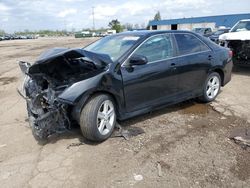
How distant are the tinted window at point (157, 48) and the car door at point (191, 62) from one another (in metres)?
0.26

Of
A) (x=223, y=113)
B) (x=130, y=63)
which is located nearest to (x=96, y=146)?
(x=130, y=63)

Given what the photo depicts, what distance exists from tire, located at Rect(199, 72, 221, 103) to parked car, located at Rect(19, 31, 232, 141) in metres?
0.49

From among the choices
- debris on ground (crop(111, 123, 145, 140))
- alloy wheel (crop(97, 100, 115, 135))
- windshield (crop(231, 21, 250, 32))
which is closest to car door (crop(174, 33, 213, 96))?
debris on ground (crop(111, 123, 145, 140))

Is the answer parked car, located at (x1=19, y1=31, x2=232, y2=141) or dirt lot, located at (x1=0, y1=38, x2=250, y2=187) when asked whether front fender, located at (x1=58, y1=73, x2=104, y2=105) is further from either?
dirt lot, located at (x1=0, y1=38, x2=250, y2=187)

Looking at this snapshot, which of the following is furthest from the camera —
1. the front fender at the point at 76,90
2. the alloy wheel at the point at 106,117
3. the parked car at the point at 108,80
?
the alloy wheel at the point at 106,117

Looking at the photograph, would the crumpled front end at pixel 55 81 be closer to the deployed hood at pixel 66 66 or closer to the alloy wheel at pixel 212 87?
the deployed hood at pixel 66 66

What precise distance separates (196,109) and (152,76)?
1645 millimetres

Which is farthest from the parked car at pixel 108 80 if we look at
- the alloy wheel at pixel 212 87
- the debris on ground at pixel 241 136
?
the debris on ground at pixel 241 136

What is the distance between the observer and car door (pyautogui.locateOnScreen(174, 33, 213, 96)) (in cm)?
558

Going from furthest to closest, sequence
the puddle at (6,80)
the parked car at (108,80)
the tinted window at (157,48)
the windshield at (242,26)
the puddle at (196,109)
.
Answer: the windshield at (242,26) → the puddle at (6,80) → the puddle at (196,109) → the tinted window at (157,48) → the parked car at (108,80)

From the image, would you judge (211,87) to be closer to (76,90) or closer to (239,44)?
(76,90)

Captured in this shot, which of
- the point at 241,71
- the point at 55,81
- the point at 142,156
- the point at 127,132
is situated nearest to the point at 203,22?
the point at 241,71

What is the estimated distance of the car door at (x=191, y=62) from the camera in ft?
18.3

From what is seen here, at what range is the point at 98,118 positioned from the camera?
441 cm
